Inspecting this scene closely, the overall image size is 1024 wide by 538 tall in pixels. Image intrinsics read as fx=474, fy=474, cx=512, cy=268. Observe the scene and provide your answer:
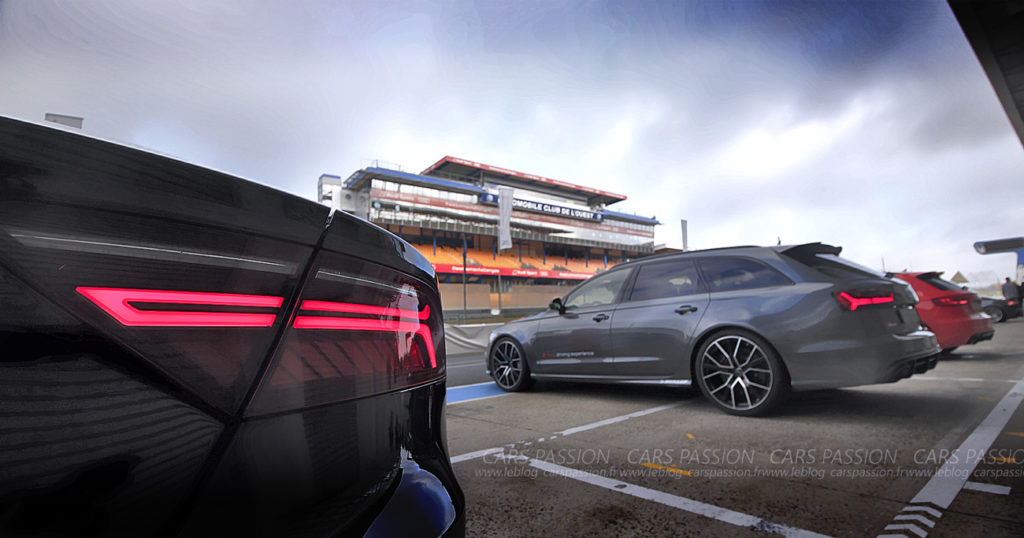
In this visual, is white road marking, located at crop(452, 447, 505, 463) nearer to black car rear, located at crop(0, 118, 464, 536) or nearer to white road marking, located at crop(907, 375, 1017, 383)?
black car rear, located at crop(0, 118, 464, 536)

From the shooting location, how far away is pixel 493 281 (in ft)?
142

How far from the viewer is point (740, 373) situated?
12.2ft

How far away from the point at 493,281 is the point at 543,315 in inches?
1495

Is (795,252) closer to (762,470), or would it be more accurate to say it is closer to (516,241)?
(762,470)

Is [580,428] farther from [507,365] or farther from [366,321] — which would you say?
[366,321]

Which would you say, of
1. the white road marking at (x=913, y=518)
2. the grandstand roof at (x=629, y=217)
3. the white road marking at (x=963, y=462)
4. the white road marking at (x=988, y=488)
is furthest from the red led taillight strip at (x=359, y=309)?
the grandstand roof at (x=629, y=217)

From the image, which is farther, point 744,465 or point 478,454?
point 478,454

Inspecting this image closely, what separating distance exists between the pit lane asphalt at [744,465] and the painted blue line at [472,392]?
2.11 feet

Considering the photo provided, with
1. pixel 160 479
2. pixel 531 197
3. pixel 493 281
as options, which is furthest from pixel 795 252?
pixel 531 197

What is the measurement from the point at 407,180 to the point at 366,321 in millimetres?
47163

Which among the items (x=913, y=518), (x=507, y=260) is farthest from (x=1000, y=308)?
(x=507, y=260)

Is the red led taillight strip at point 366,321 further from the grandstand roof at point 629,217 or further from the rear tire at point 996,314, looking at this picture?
the grandstand roof at point 629,217

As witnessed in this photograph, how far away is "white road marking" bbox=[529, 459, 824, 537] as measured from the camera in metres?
1.84

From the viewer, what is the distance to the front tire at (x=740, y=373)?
11.6 feet
